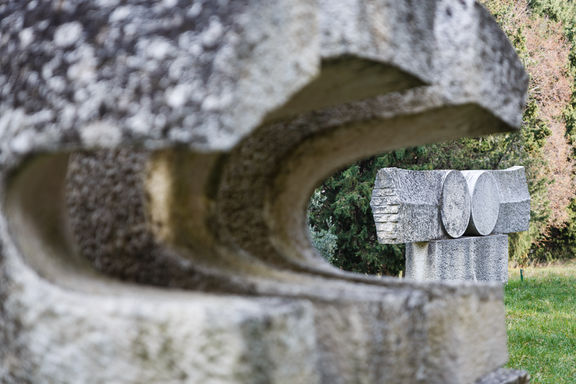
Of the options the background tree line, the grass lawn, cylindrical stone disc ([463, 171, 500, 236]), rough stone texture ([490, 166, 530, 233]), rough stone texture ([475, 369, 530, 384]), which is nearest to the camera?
rough stone texture ([475, 369, 530, 384])

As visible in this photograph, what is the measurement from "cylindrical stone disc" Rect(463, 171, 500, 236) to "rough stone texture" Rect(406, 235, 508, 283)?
0.13m

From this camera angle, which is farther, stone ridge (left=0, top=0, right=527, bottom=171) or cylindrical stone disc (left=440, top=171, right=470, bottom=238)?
cylindrical stone disc (left=440, top=171, right=470, bottom=238)

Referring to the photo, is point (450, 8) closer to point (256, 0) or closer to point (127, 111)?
point (256, 0)

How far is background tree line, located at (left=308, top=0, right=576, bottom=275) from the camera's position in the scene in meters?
12.6

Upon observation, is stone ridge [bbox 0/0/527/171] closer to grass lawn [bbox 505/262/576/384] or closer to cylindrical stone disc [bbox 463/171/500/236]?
grass lawn [bbox 505/262/576/384]

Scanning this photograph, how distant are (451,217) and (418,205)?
76 cm

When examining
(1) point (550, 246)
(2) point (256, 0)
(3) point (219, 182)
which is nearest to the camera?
(2) point (256, 0)

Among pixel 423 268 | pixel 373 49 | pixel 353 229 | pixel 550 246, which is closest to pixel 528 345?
pixel 423 268

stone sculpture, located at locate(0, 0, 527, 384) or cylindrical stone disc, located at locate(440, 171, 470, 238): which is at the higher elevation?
stone sculpture, located at locate(0, 0, 527, 384)

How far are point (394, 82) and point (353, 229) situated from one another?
1150 centimetres

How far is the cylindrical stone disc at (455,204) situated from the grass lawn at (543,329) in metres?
1.09

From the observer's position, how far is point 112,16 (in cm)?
105

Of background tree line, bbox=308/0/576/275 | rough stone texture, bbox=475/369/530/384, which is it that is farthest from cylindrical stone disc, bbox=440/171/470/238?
rough stone texture, bbox=475/369/530/384

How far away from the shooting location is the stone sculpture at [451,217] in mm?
6895
